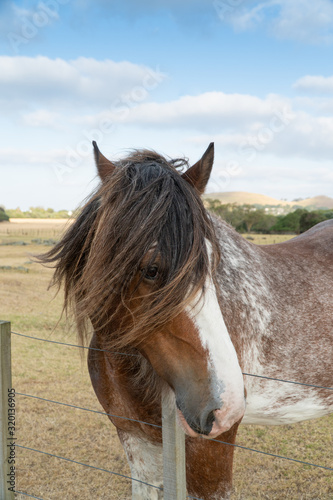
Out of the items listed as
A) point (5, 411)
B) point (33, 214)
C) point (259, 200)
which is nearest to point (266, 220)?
point (33, 214)

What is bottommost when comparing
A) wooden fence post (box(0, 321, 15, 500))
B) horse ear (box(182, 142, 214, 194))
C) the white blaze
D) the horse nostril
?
wooden fence post (box(0, 321, 15, 500))

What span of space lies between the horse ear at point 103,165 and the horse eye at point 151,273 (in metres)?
0.60

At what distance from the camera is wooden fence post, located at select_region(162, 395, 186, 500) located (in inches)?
61.8

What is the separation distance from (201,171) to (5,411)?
183 centimetres

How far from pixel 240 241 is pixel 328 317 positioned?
0.82 metres

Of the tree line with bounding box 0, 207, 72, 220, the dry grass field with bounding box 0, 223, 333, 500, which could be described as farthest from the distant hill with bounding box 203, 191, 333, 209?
the dry grass field with bounding box 0, 223, 333, 500

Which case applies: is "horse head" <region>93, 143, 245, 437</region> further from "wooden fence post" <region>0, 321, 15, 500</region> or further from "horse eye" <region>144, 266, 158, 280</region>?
"wooden fence post" <region>0, 321, 15, 500</region>

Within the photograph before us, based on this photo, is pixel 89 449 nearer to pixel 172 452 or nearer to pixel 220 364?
pixel 172 452

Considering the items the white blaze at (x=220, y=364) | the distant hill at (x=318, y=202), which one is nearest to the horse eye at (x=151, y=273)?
the white blaze at (x=220, y=364)

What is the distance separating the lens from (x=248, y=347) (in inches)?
93.4

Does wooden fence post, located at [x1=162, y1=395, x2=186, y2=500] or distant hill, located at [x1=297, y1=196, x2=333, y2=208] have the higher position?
distant hill, located at [x1=297, y1=196, x2=333, y2=208]

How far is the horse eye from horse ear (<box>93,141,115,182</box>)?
598mm

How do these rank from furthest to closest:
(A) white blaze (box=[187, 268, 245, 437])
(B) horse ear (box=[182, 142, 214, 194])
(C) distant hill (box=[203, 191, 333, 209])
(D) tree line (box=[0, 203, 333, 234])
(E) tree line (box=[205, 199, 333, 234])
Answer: (C) distant hill (box=[203, 191, 333, 209])
(E) tree line (box=[205, 199, 333, 234])
(D) tree line (box=[0, 203, 333, 234])
(B) horse ear (box=[182, 142, 214, 194])
(A) white blaze (box=[187, 268, 245, 437])

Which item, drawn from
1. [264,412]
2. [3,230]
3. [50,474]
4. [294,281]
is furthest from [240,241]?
[3,230]
